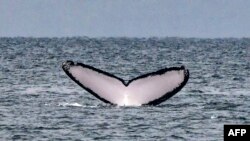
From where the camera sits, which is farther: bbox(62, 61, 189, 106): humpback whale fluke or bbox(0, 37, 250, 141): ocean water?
bbox(0, 37, 250, 141): ocean water

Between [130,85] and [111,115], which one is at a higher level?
[130,85]

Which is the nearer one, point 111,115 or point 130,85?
point 130,85

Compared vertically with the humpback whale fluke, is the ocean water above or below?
below

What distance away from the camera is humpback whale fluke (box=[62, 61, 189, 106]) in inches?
1098

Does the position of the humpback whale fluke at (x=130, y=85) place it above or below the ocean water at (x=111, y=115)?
above

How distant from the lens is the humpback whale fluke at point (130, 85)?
91.5ft

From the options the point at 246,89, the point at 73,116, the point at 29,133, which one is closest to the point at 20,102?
the point at 73,116

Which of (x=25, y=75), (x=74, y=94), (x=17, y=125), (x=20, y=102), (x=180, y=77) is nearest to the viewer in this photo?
(x=180, y=77)

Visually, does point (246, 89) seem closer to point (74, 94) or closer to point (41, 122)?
point (74, 94)

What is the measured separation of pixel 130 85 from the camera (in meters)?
28.9

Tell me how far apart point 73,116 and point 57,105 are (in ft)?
14.3

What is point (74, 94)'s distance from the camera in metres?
50.4

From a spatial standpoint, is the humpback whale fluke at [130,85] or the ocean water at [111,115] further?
the ocean water at [111,115]

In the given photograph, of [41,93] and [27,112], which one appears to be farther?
[41,93]
